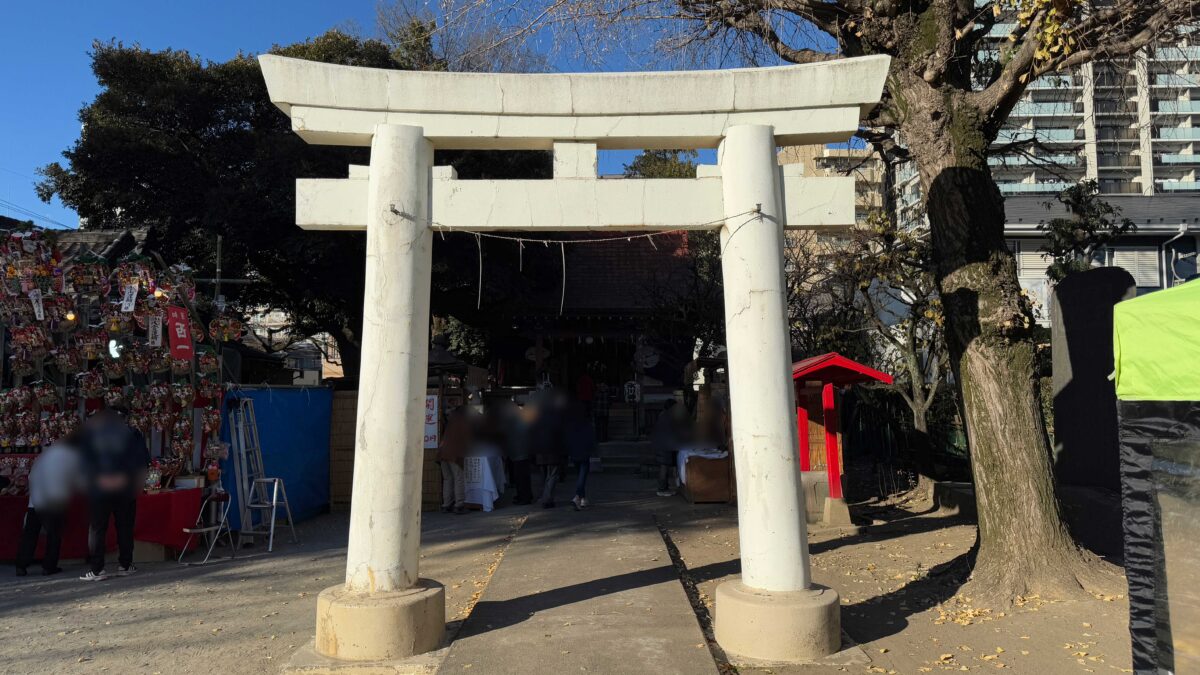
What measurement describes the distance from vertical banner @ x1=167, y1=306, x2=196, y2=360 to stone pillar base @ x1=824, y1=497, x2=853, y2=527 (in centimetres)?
862

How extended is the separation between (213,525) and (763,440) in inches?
292

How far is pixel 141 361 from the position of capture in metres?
9.66

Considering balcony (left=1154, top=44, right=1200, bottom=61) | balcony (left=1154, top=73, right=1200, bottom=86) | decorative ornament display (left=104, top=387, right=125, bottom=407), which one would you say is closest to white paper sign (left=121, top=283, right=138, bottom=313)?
decorative ornament display (left=104, top=387, right=125, bottom=407)

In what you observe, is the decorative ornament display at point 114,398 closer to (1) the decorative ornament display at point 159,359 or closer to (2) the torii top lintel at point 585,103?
(1) the decorative ornament display at point 159,359

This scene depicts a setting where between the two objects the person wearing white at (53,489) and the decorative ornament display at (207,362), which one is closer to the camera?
the person wearing white at (53,489)

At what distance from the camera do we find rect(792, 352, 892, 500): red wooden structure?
11125 millimetres

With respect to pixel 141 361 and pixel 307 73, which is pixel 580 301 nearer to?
pixel 141 361

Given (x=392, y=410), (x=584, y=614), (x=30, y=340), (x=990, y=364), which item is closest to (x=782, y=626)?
(x=584, y=614)

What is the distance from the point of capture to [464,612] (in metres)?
6.83

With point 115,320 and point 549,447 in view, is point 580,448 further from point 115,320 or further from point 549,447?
point 115,320

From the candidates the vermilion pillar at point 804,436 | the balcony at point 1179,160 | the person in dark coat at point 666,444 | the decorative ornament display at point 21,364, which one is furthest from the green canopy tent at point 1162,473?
the balcony at point 1179,160

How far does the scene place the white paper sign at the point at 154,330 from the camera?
9570mm

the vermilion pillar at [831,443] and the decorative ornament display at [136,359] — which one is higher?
the decorative ornament display at [136,359]

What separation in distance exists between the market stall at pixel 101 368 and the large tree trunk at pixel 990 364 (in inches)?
337
